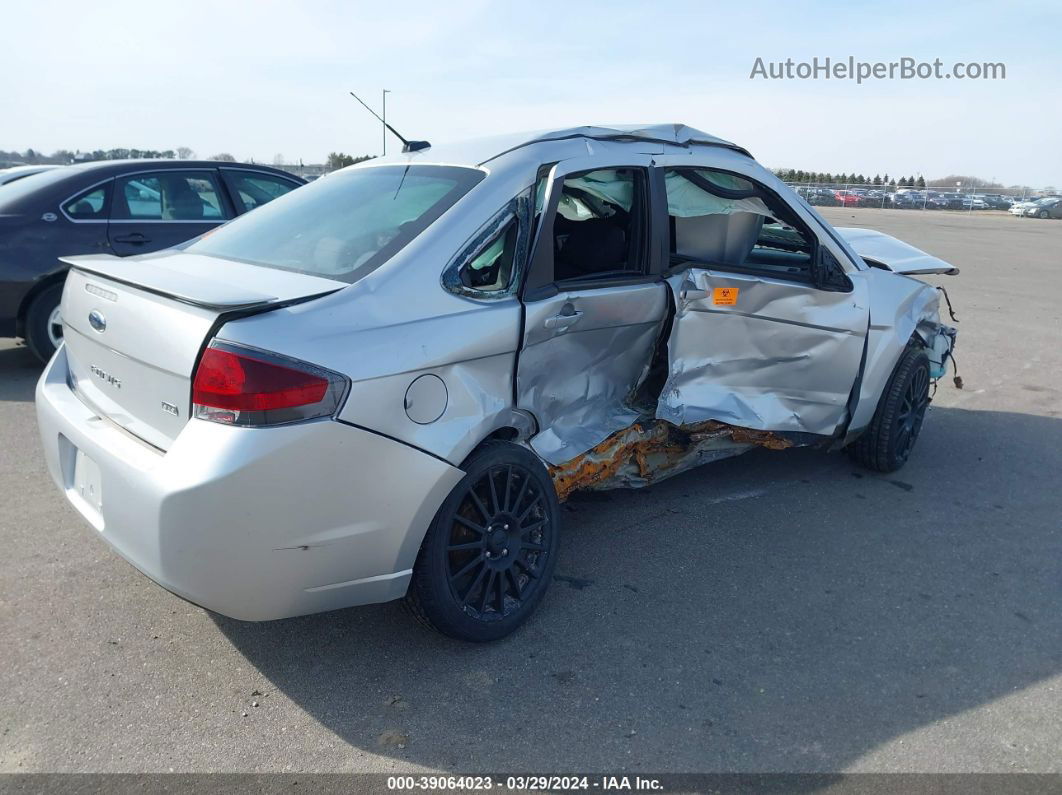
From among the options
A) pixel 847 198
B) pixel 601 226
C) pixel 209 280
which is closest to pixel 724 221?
pixel 601 226

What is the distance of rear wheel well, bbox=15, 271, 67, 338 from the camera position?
6.43 metres

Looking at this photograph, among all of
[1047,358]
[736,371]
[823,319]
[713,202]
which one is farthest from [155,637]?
[1047,358]

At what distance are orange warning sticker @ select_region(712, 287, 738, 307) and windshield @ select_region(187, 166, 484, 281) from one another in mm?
1318

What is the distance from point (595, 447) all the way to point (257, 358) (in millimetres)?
1766

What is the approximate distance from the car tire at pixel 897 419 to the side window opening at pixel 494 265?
2610mm

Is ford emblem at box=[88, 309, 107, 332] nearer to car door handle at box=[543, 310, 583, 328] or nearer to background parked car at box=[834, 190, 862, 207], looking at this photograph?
car door handle at box=[543, 310, 583, 328]

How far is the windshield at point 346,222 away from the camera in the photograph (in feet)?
10.1

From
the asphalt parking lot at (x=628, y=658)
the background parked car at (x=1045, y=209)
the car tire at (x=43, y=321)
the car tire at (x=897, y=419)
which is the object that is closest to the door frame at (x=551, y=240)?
the asphalt parking lot at (x=628, y=658)

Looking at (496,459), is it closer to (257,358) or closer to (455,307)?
(455,307)

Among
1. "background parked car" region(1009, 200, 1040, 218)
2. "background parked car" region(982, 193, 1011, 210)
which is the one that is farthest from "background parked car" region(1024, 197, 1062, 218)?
"background parked car" region(982, 193, 1011, 210)

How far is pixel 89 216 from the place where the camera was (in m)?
6.77

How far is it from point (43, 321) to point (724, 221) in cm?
509

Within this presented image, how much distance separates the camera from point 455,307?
9.84ft

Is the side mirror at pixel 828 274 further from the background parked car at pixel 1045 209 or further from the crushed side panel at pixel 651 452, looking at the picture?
the background parked car at pixel 1045 209
